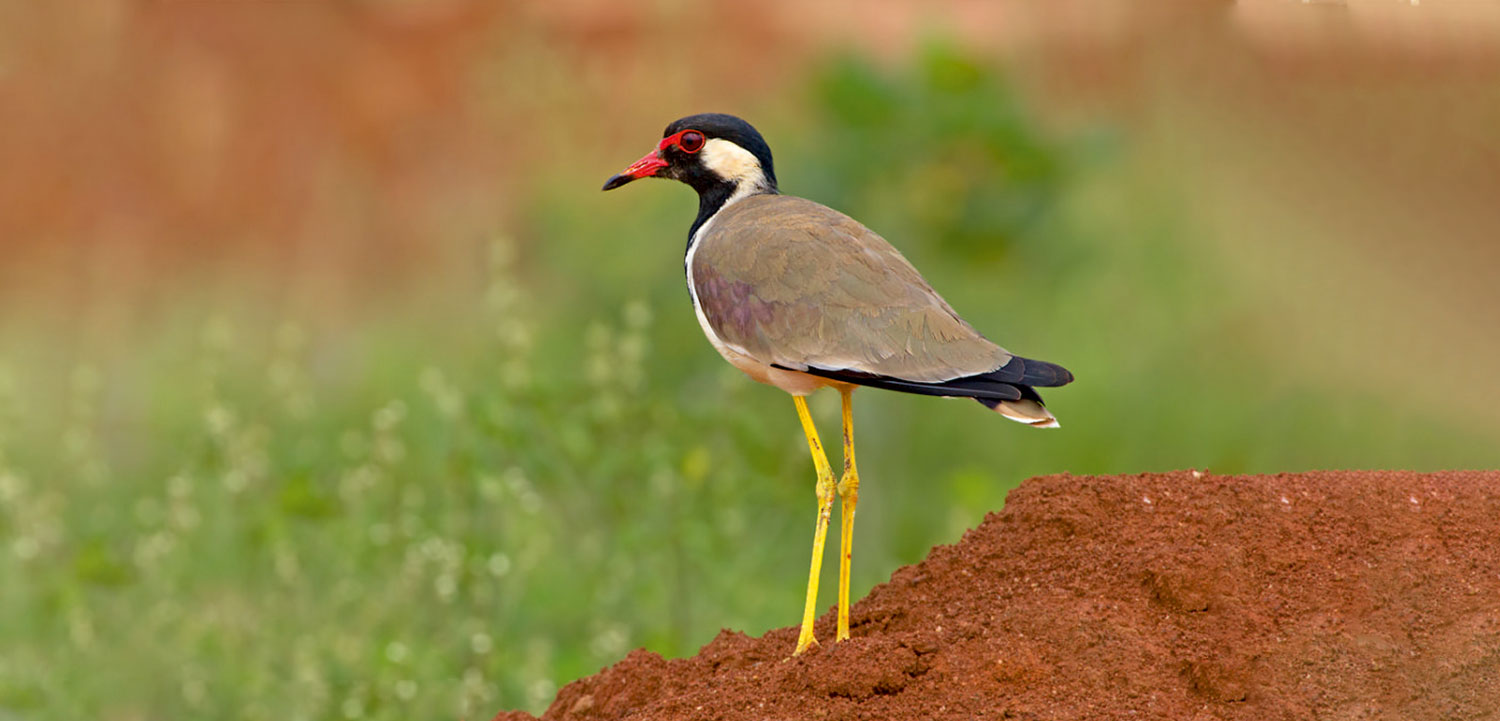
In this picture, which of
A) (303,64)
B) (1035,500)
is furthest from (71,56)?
(1035,500)

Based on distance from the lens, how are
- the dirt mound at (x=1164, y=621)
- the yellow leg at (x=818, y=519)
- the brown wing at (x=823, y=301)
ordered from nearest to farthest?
the dirt mound at (x=1164, y=621)
the brown wing at (x=823, y=301)
the yellow leg at (x=818, y=519)

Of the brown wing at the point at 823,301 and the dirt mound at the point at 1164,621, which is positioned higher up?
the brown wing at the point at 823,301

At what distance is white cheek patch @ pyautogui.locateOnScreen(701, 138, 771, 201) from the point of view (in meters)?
4.62

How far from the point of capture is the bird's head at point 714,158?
15.2 feet

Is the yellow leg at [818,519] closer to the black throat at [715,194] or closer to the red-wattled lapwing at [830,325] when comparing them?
the red-wattled lapwing at [830,325]

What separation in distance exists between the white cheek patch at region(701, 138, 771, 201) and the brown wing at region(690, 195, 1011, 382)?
0.26 meters

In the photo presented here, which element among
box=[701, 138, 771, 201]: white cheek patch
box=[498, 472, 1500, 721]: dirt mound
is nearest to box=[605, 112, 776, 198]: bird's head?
box=[701, 138, 771, 201]: white cheek patch

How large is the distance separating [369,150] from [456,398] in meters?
14.2

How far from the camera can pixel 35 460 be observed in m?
9.01

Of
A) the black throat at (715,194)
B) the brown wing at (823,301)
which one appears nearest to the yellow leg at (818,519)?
the brown wing at (823,301)

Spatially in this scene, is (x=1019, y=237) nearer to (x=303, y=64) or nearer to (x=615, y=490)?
(x=615, y=490)

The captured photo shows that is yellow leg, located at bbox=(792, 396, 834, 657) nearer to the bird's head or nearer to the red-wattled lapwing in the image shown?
the red-wattled lapwing

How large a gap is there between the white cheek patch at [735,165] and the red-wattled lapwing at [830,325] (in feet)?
0.33

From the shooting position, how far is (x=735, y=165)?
4641mm
